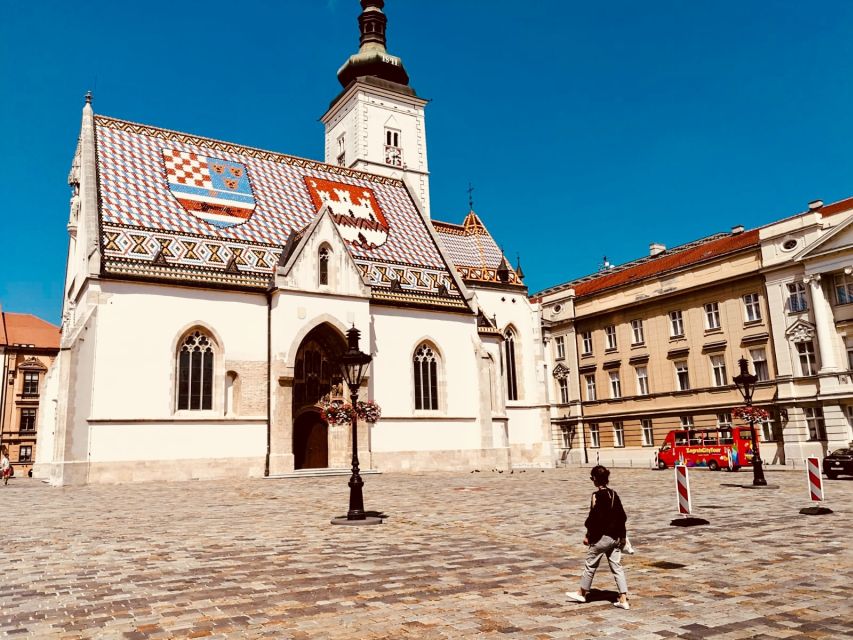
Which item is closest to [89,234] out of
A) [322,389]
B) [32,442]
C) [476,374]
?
[322,389]

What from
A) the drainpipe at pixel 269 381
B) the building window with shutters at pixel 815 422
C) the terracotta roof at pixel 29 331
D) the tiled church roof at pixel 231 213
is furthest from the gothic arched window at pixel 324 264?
the terracotta roof at pixel 29 331

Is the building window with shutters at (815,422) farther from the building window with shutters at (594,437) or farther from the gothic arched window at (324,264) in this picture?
the gothic arched window at (324,264)

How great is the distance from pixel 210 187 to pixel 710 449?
27843mm

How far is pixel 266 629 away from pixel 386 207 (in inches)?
1400

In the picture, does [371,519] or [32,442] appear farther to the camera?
[32,442]

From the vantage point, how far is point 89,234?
92.3 feet

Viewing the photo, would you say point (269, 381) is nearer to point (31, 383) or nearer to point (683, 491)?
point (683, 491)

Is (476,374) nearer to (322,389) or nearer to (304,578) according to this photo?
(322,389)

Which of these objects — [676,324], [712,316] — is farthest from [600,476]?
[676,324]

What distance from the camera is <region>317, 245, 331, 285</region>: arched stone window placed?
31.9m

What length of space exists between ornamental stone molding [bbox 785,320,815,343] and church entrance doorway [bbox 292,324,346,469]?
24382mm

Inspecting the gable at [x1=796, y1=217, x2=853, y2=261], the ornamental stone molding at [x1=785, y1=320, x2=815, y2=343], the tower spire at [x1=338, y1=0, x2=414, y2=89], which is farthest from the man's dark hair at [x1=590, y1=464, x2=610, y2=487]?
the tower spire at [x1=338, y1=0, x2=414, y2=89]

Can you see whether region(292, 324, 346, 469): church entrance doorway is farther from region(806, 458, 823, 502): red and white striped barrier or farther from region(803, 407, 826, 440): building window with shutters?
region(803, 407, 826, 440): building window with shutters

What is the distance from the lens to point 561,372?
172 ft
